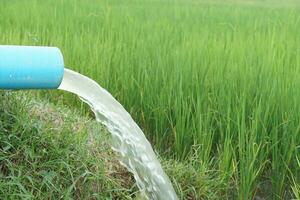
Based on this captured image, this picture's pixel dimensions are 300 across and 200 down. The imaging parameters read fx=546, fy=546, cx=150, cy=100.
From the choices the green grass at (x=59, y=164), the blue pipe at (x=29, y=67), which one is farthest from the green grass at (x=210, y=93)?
the blue pipe at (x=29, y=67)

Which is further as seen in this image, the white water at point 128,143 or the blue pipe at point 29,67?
the white water at point 128,143

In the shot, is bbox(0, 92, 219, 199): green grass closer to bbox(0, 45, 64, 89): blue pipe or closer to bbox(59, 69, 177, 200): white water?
bbox(59, 69, 177, 200): white water

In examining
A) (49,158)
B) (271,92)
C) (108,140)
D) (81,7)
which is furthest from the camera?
(81,7)

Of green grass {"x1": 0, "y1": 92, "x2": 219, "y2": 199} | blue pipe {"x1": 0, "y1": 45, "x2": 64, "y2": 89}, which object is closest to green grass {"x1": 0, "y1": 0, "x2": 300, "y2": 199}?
green grass {"x1": 0, "y1": 92, "x2": 219, "y2": 199}

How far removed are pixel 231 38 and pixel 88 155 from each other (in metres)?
1.77

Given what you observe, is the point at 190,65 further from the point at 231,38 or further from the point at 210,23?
the point at 210,23

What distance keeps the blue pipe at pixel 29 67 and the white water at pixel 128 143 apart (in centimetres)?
43

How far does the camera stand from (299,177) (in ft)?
7.30

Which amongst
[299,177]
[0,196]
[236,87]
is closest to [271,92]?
[236,87]

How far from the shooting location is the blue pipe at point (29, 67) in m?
1.51

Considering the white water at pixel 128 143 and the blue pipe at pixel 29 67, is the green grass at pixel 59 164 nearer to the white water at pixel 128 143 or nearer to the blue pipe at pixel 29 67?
the white water at pixel 128 143

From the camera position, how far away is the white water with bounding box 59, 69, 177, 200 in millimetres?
2058

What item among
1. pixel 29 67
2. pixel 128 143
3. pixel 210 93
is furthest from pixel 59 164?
pixel 210 93

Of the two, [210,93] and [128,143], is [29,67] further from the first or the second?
[210,93]
